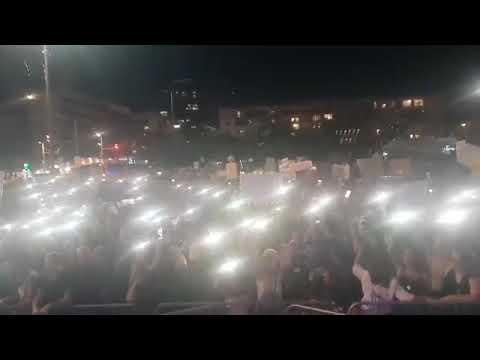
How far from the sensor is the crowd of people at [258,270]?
4.28 metres

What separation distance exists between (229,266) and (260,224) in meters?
2.20

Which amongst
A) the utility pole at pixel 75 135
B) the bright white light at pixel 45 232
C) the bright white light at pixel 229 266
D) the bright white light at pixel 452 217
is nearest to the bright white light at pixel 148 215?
the bright white light at pixel 45 232

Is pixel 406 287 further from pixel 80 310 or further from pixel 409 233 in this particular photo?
pixel 80 310

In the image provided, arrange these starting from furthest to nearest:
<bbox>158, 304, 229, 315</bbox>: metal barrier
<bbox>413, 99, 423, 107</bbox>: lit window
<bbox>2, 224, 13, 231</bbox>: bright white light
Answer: <bbox>413, 99, 423, 107</bbox>: lit window
<bbox>2, 224, 13, 231</bbox>: bright white light
<bbox>158, 304, 229, 315</bbox>: metal barrier

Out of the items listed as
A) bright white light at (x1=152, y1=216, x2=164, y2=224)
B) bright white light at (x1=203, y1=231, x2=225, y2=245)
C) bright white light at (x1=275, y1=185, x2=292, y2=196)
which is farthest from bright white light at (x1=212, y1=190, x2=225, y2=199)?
bright white light at (x1=203, y1=231, x2=225, y2=245)

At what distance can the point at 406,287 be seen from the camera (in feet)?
14.0

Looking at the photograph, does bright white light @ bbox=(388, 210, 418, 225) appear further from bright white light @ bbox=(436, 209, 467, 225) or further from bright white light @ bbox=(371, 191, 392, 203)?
bright white light @ bbox=(371, 191, 392, 203)

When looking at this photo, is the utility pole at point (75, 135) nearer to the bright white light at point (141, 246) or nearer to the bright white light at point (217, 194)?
the bright white light at point (217, 194)

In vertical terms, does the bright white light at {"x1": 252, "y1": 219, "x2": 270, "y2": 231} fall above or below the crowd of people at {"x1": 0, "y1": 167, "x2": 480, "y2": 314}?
above

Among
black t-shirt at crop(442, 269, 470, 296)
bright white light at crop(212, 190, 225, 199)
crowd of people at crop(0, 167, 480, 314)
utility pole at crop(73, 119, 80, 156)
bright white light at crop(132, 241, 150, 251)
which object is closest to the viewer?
black t-shirt at crop(442, 269, 470, 296)

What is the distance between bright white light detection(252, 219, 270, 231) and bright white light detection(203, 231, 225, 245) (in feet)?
1.48

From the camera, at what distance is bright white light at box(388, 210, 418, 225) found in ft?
20.5

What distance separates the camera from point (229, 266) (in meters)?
4.73
